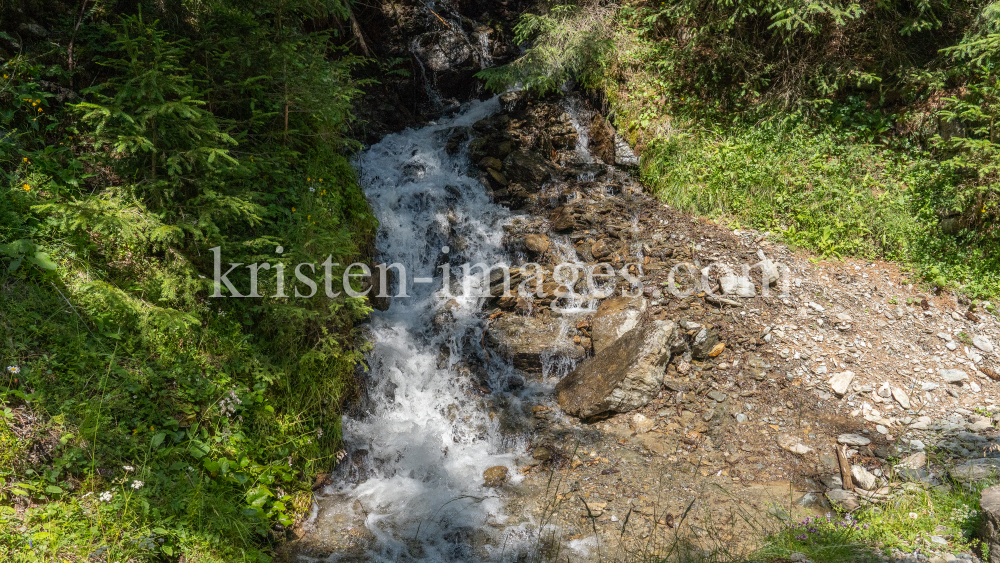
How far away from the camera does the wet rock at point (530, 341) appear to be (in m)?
6.73

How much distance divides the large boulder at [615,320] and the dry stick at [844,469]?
2.60 metres

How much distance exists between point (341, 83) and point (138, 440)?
4.35 m

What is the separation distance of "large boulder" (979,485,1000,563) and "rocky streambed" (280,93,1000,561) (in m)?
0.24

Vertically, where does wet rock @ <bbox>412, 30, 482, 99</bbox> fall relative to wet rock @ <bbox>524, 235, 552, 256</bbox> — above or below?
above

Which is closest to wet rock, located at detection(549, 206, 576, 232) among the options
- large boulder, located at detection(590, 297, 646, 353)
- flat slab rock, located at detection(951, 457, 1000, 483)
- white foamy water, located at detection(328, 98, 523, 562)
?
white foamy water, located at detection(328, 98, 523, 562)

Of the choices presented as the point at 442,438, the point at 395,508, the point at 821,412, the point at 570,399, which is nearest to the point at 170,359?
the point at 395,508

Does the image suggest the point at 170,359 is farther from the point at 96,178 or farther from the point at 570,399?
the point at 570,399

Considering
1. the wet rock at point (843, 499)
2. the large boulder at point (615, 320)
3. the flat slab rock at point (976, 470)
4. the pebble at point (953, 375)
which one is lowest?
the wet rock at point (843, 499)

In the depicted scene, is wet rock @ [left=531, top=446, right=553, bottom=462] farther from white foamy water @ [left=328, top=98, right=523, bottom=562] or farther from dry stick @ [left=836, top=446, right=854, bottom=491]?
dry stick @ [left=836, top=446, right=854, bottom=491]

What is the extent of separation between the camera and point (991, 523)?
123 inches

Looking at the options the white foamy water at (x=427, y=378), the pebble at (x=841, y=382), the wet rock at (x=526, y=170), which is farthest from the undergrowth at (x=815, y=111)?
the white foamy water at (x=427, y=378)

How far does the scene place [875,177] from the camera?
7484 mm

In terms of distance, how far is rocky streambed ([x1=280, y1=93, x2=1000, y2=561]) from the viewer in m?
4.63

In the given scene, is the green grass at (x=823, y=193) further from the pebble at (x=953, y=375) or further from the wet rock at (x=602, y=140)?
the pebble at (x=953, y=375)
